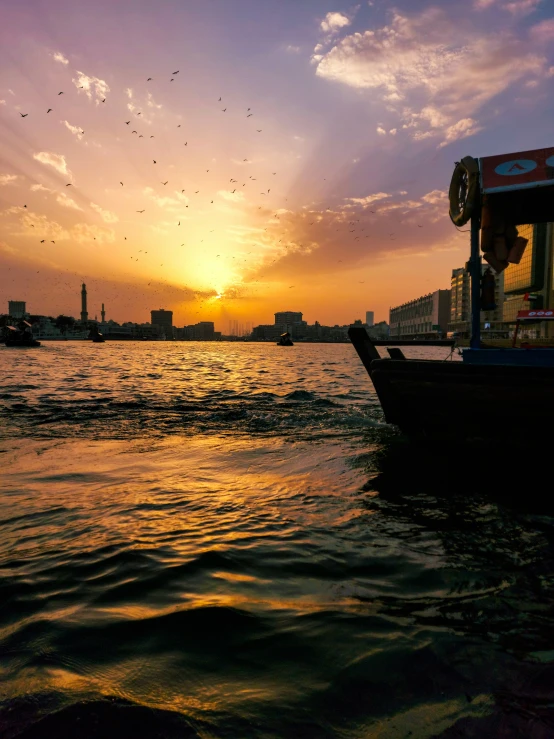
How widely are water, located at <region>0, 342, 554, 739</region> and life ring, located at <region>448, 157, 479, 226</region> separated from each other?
13.6ft

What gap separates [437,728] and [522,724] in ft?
1.22

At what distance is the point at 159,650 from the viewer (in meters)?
2.38

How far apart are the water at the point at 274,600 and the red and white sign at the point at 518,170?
4214 millimetres

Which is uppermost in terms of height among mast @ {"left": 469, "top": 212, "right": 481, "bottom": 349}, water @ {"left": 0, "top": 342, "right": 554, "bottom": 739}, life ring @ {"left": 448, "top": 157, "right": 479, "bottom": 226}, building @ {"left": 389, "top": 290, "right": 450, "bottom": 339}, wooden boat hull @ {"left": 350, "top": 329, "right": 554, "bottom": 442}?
building @ {"left": 389, "top": 290, "right": 450, "bottom": 339}

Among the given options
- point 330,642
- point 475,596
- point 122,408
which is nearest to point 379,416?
point 122,408

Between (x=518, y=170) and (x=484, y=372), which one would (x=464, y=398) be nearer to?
(x=484, y=372)

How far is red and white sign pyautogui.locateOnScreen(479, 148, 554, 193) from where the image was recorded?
6.44 m

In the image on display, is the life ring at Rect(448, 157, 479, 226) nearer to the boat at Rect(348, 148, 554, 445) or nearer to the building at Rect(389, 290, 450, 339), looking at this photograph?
the boat at Rect(348, 148, 554, 445)

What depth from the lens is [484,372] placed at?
6.11 m

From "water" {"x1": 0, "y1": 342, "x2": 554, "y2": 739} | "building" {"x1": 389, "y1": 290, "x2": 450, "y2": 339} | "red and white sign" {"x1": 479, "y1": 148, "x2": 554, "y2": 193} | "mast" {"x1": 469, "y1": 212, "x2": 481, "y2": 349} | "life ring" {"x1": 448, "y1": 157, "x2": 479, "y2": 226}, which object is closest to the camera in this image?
"water" {"x1": 0, "y1": 342, "x2": 554, "y2": 739}

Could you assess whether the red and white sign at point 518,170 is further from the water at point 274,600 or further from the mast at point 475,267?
the water at point 274,600

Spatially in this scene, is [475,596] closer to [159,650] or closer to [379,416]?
[159,650]

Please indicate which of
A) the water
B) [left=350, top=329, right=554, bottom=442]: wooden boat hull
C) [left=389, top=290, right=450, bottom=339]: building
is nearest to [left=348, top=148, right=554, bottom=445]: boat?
[left=350, top=329, right=554, bottom=442]: wooden boat hull

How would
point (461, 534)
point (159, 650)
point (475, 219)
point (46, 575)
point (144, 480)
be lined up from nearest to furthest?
point (159, 650)
point (46, 575)
point (461, 534)
point (144, 480)
point (475, 219)
